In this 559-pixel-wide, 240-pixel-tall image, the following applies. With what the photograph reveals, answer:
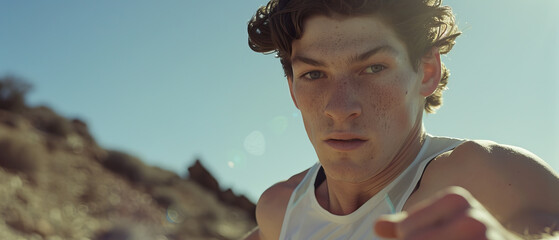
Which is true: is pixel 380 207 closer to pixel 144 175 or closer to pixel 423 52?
pixel 423 52

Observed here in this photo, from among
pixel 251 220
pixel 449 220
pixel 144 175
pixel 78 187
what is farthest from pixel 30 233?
pixel 449 220

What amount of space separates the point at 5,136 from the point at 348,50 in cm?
1750

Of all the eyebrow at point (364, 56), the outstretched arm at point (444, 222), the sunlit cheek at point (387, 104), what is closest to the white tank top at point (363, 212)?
the sunlit cheek at point (387, 104)

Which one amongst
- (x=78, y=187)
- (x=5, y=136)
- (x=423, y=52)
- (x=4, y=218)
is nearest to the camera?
(x=423, y=52)

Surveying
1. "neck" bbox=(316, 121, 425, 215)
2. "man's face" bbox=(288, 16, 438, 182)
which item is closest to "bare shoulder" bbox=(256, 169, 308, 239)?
"neck" bbox=(316, 121, 425, 215)

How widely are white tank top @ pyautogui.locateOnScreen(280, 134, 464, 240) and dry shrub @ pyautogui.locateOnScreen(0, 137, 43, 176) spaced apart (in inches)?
622

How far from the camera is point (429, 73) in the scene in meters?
2.49

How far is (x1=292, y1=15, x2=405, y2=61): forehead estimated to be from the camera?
87.4 inches

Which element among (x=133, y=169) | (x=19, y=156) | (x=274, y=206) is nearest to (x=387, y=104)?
(x=274, y=206)

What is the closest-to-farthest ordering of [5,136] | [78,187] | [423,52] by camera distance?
[423,52], [5,136], [78,187]

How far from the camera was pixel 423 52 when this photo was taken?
2469 millimetres

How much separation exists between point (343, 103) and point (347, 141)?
0.19 metres

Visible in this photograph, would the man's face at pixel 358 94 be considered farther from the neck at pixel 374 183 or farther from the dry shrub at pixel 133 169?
the dry shrub at pixel 133 169

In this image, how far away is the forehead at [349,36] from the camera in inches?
87.4
